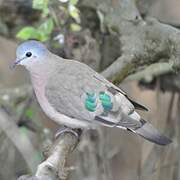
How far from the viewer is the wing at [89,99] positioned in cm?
251

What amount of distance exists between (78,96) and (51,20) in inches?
20.9

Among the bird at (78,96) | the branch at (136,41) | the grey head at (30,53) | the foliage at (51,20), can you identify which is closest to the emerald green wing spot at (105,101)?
the bird at (78,96)

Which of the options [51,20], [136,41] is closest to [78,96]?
[136,41]

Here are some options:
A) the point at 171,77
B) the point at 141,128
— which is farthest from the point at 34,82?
the point at 171,77

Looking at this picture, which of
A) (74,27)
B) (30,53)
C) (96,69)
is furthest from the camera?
(96,69)

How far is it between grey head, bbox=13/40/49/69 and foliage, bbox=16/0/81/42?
0.18 meters

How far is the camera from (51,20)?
295 centimetres

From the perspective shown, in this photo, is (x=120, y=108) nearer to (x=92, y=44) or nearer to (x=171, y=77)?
(x=92, y=44)

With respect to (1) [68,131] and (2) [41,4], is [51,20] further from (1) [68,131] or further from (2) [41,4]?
(1) [68,131]

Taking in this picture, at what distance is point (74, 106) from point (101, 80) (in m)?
0.14

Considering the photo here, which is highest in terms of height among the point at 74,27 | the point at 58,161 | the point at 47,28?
the point at 58,161

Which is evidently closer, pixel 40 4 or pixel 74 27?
pixel 40 4

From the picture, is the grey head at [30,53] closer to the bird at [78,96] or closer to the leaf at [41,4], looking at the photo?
the bird at [78,96]

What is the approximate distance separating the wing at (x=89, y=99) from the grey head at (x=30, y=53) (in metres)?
0.11
